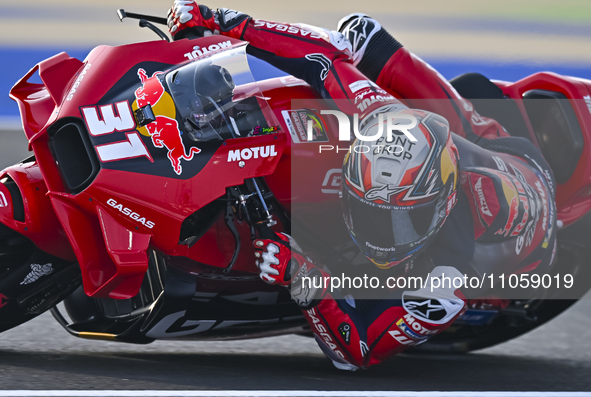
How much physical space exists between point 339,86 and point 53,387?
1.45 meters

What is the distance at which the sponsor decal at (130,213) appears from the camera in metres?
2.03

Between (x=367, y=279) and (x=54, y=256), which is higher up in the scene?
(x=54, y=256)

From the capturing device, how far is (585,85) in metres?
3.30

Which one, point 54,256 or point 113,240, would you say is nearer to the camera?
point 113,240

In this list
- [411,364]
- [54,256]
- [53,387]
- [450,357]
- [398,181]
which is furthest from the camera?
[450,357]

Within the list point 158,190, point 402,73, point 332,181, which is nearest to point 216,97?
point 158,190

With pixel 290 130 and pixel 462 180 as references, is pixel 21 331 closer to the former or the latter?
pixel 290 130

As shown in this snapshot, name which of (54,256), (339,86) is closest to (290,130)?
(339,86)

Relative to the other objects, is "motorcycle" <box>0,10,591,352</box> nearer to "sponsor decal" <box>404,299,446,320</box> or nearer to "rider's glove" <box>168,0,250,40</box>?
"rider's glove" <box>168,0,250,40</box>

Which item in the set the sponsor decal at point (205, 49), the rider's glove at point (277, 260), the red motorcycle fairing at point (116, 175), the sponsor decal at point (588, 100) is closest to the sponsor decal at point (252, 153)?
the red motorcycle fairing at point (116, 175)

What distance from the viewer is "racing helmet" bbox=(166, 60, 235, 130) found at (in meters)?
2.09

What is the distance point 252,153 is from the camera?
2154 mm

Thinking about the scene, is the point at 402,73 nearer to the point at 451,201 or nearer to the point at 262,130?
the point at 451,201

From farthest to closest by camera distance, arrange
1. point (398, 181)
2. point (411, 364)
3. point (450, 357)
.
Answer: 1. point (450, 357)
2. point (411, 364)
3. point (398, 181)
